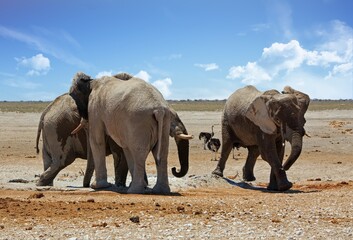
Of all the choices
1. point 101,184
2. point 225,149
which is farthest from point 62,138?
point 225,149

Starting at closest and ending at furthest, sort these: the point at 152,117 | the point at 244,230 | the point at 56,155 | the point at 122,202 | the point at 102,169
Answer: the point at 244,230
the point at 122,202
the point at 152,117
the point at 102,169
the point at 56,155

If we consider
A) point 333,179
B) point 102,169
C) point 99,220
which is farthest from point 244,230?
point 333,179

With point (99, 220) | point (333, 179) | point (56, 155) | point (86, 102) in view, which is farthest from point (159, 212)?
point (333, 179)

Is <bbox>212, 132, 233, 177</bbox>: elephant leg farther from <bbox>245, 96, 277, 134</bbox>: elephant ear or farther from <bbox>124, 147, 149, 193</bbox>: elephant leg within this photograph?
<bbox>124, 147, 149, 193</bbox>: elephant leg

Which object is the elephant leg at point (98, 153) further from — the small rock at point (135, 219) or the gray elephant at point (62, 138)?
the small rock at point (135, 219)

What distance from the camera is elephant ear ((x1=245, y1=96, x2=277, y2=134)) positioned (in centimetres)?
1434

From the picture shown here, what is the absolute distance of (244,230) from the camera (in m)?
8.02

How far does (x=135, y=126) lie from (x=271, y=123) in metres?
4.03

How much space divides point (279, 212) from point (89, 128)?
5.80m

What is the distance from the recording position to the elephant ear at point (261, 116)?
14.3 m

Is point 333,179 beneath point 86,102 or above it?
beneath

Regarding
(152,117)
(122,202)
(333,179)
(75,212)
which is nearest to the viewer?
(75,212)

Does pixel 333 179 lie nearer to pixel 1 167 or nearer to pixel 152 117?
pixel 152 117

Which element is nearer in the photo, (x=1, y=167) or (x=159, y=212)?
(x=159, y=212)
